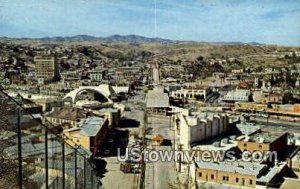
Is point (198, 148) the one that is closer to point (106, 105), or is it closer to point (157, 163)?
point (157, 163)

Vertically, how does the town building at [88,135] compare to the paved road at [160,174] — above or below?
above

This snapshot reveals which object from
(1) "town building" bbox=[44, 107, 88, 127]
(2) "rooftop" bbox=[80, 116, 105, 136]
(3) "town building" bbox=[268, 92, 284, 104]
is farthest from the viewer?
(3) "town building" bbox=[268, 92, 284, 104]

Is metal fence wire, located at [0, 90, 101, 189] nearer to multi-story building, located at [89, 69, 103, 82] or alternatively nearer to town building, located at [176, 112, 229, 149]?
town building, located at [176, 112, 229, 149]

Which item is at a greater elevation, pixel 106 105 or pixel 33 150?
pixel 33 150

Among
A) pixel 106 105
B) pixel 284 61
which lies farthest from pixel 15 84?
pixel 284 61

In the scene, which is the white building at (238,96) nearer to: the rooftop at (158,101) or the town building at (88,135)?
the rooftop at (158,101)

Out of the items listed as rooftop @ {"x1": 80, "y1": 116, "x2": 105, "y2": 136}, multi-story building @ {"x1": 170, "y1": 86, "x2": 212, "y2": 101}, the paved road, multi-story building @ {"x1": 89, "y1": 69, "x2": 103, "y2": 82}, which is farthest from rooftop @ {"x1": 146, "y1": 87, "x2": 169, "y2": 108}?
multi-story building @ {"x1": 89, "y1": 69, "x2": 103, "y2": 82}

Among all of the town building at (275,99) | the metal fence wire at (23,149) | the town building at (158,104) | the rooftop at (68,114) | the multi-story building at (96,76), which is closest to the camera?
the metal fence wire at (23,149)

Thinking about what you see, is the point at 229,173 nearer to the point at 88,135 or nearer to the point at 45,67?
the point at 88,135

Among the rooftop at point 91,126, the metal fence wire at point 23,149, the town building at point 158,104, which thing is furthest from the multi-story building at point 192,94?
the metal fence wire at point 23,149
